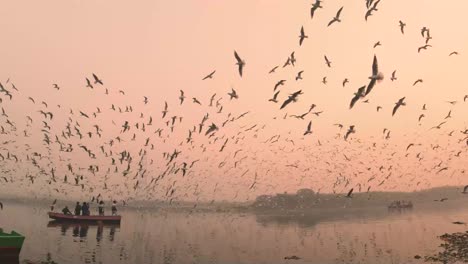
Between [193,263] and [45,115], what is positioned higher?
[45,115]

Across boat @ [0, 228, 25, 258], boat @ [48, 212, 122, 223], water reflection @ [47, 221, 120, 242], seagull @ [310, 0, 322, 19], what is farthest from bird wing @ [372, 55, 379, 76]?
boat @ [48, 212, 122, 223]

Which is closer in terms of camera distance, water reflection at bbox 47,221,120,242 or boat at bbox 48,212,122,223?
water reflection at bbox 47,221,120,242

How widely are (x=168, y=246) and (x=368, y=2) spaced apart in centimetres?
4603

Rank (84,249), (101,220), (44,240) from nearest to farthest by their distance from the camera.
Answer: (84,249) → (44,240) → (101,220)

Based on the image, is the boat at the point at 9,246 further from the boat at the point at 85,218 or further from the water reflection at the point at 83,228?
the boat at the point at 85,218

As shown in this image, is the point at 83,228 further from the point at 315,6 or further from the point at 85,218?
the point at 315,6

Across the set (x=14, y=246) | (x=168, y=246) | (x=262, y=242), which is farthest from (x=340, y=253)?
(x=14, y=246)

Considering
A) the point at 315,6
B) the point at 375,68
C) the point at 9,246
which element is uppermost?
the point at 315,6

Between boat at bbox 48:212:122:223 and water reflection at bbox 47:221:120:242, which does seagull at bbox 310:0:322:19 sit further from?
boat at bbox 48:212:122:223

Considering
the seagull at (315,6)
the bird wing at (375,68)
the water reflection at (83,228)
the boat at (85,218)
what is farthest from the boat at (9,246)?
the boat at (85,218)

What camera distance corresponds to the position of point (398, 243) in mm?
57531

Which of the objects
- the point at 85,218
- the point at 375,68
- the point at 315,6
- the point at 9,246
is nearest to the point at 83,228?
the point at 85,218

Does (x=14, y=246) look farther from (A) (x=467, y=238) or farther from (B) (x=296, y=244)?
(A) (x=467, y=238)

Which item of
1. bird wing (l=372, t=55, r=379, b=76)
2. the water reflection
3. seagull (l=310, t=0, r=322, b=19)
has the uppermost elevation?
seagull (l=310, t=0, r=322, b=19)
